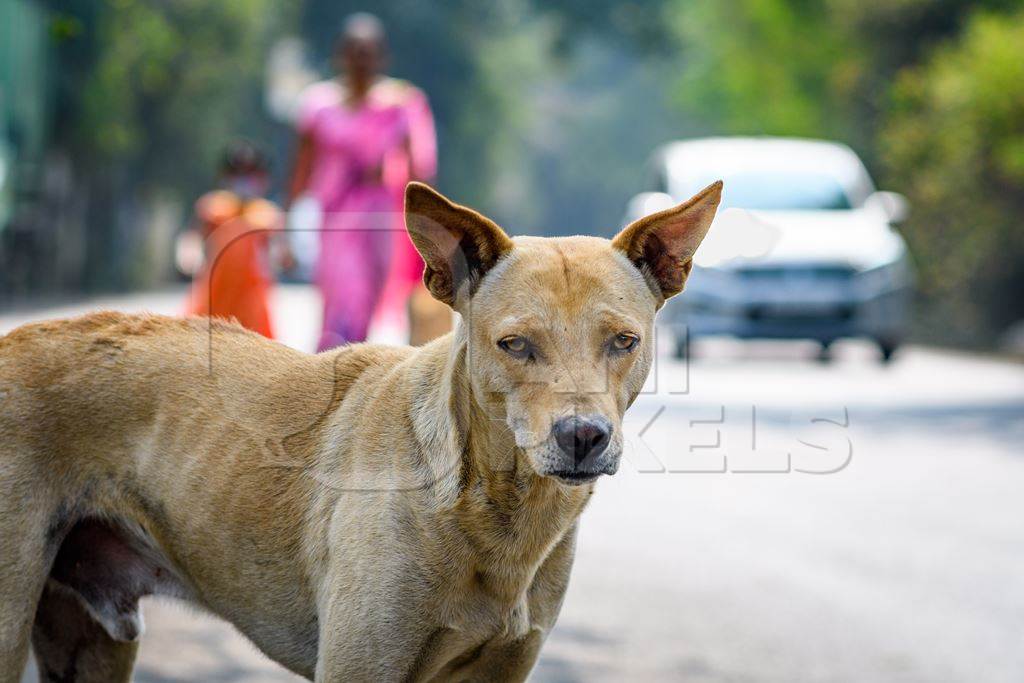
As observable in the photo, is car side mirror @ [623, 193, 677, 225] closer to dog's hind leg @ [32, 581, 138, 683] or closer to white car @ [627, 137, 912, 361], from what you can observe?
white car @ [627, 137, 912, 361]

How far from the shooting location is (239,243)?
11375mm

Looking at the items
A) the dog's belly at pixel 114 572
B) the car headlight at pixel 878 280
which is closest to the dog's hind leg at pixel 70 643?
the dog's belly at pixel 114 572

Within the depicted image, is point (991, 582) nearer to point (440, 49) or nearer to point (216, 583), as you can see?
point (216, 583)

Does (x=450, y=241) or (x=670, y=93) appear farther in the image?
(x=670, y=93)

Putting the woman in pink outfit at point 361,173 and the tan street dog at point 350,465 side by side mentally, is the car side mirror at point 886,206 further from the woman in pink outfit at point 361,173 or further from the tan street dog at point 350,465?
the tan street dog at point 350,465

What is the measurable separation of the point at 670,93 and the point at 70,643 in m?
67.7

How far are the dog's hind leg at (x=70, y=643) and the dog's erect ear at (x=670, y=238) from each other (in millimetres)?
1756

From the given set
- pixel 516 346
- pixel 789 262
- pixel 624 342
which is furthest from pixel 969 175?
pixel 516 346

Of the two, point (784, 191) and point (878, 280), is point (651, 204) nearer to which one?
point (784, 191)

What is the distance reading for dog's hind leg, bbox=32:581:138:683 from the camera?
4.48m

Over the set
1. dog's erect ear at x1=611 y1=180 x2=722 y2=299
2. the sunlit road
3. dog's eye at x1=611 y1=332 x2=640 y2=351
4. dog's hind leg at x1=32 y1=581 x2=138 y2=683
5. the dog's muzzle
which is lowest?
the sunlit road

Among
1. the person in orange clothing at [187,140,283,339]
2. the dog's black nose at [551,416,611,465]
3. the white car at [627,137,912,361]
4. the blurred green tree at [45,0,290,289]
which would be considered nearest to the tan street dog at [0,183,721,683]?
the dog's black nose at [551,416,611,465]

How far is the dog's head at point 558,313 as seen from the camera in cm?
376

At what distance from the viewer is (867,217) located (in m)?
17.1
